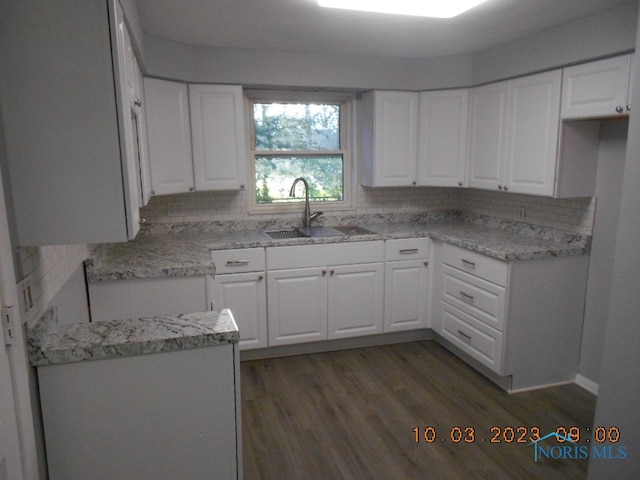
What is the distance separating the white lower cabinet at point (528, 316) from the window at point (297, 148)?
4.72 ft

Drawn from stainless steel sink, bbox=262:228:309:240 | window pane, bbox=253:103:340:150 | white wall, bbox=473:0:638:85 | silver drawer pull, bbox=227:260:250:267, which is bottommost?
silver drawer pull, bbox=227:260:250:267

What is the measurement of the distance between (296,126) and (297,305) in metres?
1.50

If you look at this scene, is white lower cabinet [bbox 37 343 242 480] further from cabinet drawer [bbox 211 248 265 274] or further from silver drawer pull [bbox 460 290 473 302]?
silver drawer pull [bbox 460 290 473 302]

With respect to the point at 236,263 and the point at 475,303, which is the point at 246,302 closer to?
the point at 236,263

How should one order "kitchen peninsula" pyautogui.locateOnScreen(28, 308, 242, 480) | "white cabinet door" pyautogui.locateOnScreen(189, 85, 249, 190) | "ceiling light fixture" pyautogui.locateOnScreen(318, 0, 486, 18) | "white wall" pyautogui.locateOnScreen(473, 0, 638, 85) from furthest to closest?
"white cabinet door" pyautogui.locateOnScreen(189, 85, 249, 190), "white wall" pyautogui.locateOnScreen(473, 0, 638, 85), "ceiling light fixture" pyautogui.locateOnScreen(318, 0, 486, 18), "kitchen peninsula" pyautogui.locateOnScreen(28, 308, 242, 480)

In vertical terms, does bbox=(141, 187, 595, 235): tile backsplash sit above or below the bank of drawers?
above

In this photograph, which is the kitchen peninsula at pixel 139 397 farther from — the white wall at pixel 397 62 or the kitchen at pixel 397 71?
the white wall at pixel 397 62

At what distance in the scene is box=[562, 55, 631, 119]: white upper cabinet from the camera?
2.40m

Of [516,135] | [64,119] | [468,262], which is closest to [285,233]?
[468,262]

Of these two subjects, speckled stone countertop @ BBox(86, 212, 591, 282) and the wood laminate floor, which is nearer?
the wood laminate floor

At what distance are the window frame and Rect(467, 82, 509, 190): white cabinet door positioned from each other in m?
0.99

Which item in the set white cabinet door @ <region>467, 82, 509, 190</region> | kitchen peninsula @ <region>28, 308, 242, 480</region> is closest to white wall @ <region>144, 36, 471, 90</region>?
white cabinet door @ <region>467, 82, 509, 190</region>

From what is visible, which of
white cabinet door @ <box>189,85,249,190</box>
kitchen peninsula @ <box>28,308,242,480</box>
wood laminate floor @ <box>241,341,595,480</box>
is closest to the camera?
kitchen peninsula @ <box>28,308,242,480</box>

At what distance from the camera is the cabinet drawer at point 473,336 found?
2.96 metres
